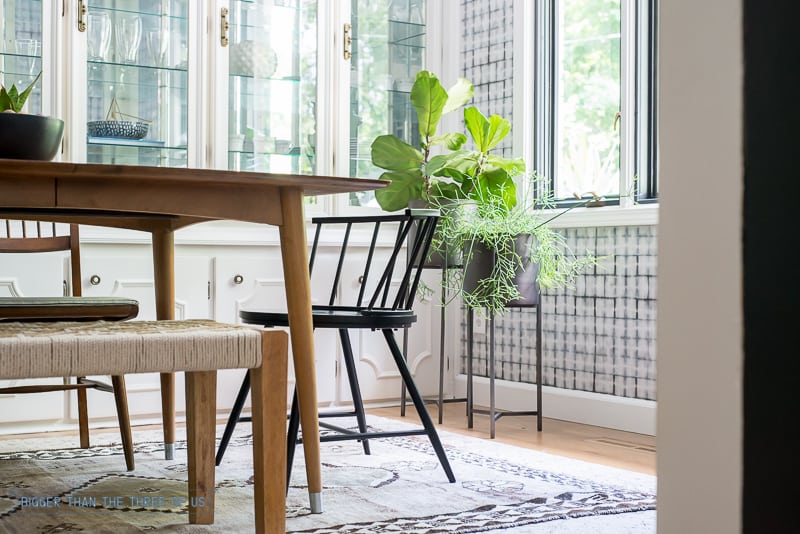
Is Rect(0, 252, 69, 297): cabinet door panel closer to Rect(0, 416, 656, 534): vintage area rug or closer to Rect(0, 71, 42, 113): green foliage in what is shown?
Rect(0, 416, 656, 534): vintage area rug

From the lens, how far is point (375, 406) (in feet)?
12.7

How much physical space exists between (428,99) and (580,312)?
3.17ft

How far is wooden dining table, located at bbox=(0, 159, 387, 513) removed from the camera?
1645 mm

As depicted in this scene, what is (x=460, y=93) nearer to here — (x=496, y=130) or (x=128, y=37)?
(x=496, y=130)

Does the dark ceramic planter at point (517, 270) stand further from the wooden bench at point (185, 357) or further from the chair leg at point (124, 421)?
the wooden bench at point (185, 357)

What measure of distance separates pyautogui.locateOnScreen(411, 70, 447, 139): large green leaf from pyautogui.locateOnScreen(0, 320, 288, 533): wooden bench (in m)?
→ 1.98

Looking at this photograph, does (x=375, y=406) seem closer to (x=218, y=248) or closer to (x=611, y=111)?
(x=218, y=248)

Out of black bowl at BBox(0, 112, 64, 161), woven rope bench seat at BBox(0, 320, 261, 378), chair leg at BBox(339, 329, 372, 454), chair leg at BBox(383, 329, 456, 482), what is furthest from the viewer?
chair leg at BBox(339, 329, 372, 454)

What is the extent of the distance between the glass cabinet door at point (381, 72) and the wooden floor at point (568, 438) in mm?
1011

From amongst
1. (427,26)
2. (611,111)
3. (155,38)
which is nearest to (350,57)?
(427,26)

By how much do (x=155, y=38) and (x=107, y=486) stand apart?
1.83 metres

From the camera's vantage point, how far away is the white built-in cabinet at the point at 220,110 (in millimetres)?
3268

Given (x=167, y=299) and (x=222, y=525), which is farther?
(x=167, y=299)

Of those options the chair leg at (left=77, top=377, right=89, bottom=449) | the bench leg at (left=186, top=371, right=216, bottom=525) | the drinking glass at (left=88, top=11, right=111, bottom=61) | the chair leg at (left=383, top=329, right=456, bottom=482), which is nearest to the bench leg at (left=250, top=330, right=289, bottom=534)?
the bench leg at (left=186, top=371, right=216, bottom=525)
